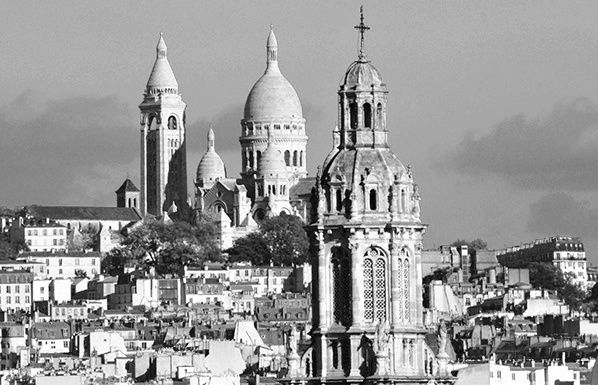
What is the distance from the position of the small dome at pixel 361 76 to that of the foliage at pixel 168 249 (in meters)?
141

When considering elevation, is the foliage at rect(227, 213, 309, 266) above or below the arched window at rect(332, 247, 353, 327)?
above

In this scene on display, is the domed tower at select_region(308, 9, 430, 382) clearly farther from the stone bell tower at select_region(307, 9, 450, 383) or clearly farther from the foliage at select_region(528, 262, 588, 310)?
the foliage at select_region(528, 262, 588, 310)

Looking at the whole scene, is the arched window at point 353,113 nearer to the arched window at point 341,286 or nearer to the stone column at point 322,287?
the stone column at point 322,287

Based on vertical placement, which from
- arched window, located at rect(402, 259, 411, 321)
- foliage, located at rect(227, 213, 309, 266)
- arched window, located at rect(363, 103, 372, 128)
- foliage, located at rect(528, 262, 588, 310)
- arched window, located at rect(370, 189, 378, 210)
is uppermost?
foliage, located at rect(227, 213, 309, 266)

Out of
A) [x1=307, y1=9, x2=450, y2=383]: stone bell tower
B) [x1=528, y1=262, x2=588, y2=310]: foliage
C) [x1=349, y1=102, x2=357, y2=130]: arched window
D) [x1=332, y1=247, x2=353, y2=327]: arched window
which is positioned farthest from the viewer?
[x1=528, y1=262, x2=588, y2=310]: foliage

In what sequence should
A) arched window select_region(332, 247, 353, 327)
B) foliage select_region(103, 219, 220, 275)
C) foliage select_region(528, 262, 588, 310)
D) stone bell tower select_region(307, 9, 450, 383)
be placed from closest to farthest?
stone bell tower select_region(307, 9, 450, 383)
arched window select_region(332, 247, 353, 327)
foliage select_region(528, 262, 588, 310)
foliage select_region(103, 219, 220, 275)

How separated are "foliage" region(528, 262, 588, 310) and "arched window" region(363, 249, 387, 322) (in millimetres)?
120740

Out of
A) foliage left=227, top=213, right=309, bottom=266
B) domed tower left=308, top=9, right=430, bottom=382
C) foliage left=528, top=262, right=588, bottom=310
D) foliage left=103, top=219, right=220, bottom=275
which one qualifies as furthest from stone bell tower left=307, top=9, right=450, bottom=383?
foliage left=103, top=219, right=220, bottom=275

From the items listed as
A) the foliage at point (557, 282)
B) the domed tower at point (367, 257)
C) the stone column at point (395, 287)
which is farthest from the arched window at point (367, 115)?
the foliage at point (557, 282)

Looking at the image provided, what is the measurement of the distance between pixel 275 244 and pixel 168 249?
282 inches

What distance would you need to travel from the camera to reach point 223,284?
17600 centimetres

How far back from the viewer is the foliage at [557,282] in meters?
174

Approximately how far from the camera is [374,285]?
4709 cm

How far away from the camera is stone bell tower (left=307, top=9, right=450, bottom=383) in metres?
46.8
